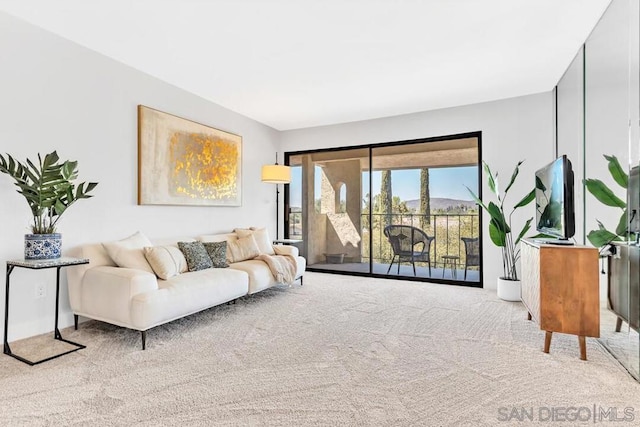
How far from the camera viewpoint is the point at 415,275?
5375 mm

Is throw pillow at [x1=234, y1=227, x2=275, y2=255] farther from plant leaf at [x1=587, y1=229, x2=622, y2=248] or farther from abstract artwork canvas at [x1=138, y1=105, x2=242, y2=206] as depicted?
plant leaf at [x1=587, y1=229, x2=622, y2=248]

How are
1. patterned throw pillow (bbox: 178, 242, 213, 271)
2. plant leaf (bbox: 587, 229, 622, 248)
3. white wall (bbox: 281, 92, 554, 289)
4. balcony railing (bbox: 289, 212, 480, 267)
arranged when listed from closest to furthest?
plant leaf (bbox: 587, 229, 622, 248), patterned throw pillow (bbox: 178, 242, 213, 271), white wall (bbox: 281, 92, 554, 289), balcony railing (bbox: 289, 212, 480, 267)

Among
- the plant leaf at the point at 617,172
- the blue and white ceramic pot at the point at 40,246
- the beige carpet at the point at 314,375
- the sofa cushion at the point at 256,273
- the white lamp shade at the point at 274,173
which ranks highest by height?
the white lamp shade at the point at 274,173

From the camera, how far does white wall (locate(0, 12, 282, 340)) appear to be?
2691mm

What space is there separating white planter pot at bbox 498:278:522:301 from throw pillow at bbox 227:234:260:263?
118 inches

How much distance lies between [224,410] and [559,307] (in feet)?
7.69

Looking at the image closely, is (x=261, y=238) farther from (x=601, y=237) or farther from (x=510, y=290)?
(x=601, y=237)

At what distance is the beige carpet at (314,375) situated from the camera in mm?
1729

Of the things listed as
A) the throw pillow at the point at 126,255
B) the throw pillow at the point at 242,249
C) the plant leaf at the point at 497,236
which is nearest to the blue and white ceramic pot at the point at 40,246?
the throw pillow at the point at 126,255

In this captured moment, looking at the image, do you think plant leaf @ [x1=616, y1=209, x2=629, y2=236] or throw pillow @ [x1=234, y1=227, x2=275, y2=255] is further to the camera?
throw pillow @ [x1=234, y1=227, x2=275, y2=255]

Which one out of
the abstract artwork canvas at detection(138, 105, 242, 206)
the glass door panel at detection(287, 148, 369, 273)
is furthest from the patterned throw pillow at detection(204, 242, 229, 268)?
the glass door panel at detection(287, 148, 369, 273)

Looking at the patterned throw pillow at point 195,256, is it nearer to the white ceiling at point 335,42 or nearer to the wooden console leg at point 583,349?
the white ceiling at point 335,42

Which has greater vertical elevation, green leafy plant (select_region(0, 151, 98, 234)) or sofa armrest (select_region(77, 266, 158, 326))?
green leafy plant (select_region(0, 151, 98, 234))

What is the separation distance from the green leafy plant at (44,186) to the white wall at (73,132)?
0.26 metres
